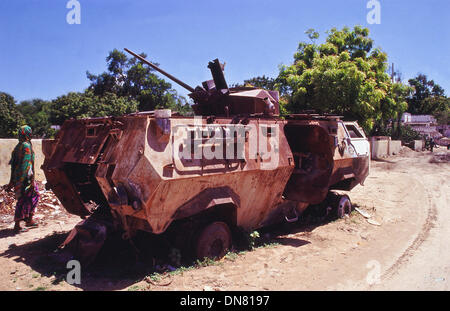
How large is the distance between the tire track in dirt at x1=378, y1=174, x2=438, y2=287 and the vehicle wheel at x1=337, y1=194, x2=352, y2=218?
5.21 feet

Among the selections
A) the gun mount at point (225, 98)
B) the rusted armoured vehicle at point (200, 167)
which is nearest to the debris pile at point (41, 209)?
the rusted armoured vehicle at point (200, 167)

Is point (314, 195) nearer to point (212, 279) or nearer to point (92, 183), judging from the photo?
point (212, 279)

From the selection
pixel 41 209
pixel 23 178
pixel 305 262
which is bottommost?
pixel 305 262

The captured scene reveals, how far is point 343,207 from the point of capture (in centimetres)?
845

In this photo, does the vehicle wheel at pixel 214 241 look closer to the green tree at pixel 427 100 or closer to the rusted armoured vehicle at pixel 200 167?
the rusted armoured vehicle at pixel 200 167

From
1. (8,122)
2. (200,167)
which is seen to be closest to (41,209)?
(200,167)

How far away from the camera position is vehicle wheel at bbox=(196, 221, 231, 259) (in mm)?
5340

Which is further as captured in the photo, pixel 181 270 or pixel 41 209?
pixel 41 209

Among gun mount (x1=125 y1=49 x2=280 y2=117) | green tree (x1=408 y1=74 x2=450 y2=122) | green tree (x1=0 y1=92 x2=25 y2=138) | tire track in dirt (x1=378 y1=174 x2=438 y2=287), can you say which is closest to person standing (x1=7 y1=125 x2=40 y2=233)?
gun mount (x1=125 y1=49 x2=280 y2=117)

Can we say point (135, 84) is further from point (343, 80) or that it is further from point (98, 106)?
point (343, 80)

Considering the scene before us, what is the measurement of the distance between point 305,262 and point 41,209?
6.54 m

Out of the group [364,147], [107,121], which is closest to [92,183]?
[107,121]

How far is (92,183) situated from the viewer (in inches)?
257

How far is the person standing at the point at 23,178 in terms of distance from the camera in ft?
23.4
